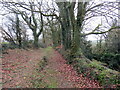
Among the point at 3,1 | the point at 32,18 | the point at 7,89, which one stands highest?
the point at 32,18

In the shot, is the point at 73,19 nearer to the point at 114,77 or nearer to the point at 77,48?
the point at 77,48

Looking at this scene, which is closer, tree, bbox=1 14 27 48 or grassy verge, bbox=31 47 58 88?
grassy verge, bbox=31 47 58 88

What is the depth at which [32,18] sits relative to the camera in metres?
18.8

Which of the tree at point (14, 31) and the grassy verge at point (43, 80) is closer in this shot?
the grassy verge at point (43, 80)

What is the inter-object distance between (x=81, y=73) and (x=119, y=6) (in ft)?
18.3

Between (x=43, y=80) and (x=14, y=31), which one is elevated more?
(x=14, y=31)

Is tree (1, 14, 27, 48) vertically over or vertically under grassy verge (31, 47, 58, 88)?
over

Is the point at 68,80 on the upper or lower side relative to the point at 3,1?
lower

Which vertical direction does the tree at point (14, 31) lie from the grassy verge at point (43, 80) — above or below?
above

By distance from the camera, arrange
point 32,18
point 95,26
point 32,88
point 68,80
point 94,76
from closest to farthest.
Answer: point 32,88 → point 94,76 → point 68,80 → point 95,26 → point 32,18

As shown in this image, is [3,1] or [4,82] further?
[3,1]

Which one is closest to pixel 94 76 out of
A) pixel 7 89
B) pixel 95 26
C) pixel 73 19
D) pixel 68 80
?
pixel 68 80

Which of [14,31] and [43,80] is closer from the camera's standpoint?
[43,80]

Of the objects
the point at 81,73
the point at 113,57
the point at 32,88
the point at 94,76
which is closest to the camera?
the point at 32,88
